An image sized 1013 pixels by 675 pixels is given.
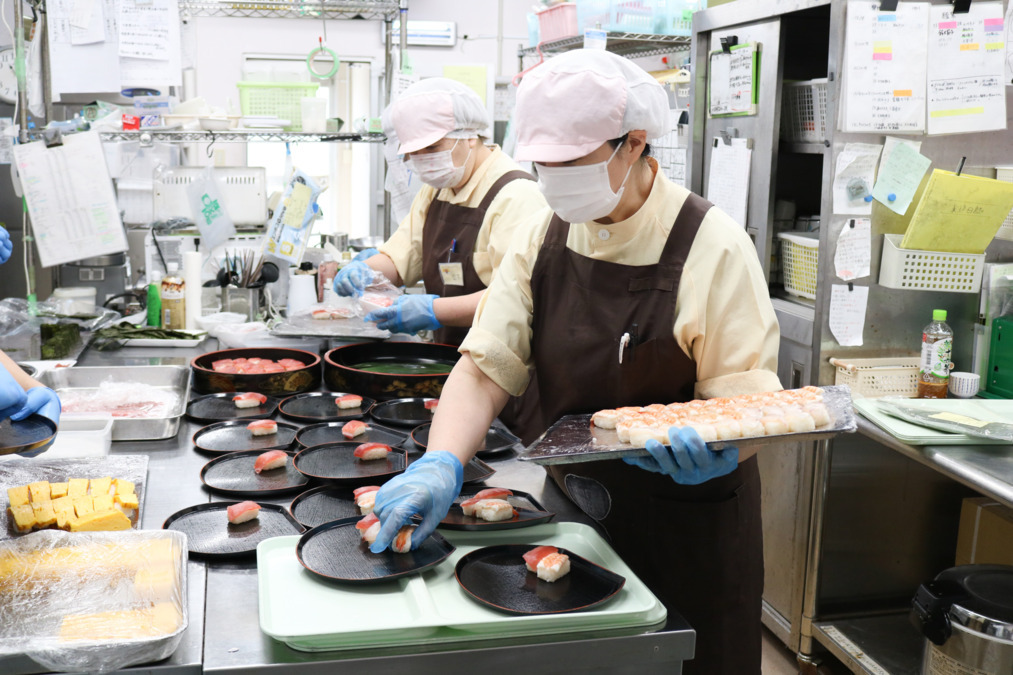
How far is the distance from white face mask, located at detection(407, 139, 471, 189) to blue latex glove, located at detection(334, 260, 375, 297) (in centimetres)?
51

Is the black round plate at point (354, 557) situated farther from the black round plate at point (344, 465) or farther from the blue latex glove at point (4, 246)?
the blue latex glove at point (4, 246)

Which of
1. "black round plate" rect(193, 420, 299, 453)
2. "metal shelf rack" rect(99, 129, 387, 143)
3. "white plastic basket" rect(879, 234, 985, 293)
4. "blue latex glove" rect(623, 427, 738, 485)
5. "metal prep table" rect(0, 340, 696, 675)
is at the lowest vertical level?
"metal prep table" rect(0, 340, 696, 675)

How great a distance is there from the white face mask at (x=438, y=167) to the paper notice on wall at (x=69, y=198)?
1317 millimetres

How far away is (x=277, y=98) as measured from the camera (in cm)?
408

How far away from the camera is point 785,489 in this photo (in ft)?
10.8

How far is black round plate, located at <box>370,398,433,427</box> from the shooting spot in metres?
2.24

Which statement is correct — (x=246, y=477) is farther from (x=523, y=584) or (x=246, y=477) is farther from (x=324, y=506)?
(x=523, y=584)

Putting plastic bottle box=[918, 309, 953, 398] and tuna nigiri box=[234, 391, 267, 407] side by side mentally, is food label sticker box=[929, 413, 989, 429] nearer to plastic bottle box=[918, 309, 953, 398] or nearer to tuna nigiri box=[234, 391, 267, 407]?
plastic bottle box=[918, 309, 953, 398]

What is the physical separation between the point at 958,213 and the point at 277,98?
2898mm

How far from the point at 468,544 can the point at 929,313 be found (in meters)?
2.24

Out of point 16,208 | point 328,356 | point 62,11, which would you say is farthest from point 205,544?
point 16,208

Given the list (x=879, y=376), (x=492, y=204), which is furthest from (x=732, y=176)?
(x=492, y=204)

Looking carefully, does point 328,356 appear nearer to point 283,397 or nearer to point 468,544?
point 283,397

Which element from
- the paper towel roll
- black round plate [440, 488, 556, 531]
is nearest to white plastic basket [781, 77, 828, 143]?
black round plate [440, 488, 556, 531]
